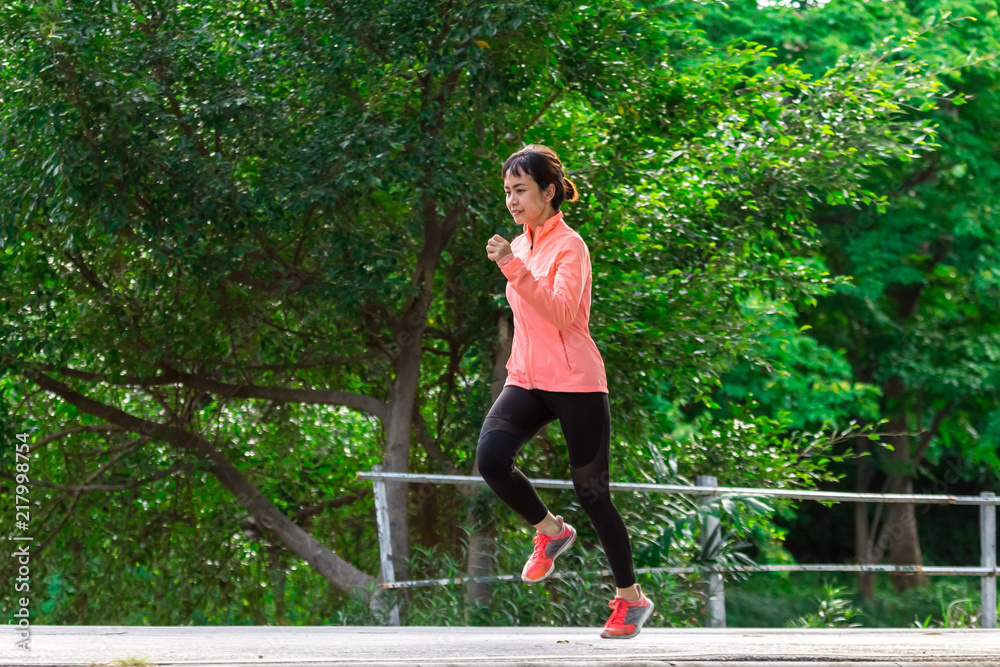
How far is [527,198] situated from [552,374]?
0.65 m

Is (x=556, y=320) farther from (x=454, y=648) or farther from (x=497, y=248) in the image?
(x=454, y=648)

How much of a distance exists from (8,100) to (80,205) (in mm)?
823

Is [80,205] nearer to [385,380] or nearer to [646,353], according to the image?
[385,380]

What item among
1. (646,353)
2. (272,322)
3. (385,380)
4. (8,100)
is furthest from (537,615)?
(8,100)

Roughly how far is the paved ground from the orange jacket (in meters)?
0.94

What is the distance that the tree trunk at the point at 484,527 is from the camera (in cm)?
628

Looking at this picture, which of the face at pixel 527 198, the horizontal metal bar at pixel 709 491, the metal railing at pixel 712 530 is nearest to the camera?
the face at pixel 527 198

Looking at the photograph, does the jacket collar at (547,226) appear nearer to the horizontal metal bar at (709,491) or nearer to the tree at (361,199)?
the horizontal metal bar at (709,491)

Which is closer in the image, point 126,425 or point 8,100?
point 8,100

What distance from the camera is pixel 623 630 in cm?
393

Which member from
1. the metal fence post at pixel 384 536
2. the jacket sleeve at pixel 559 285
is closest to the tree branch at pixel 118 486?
the metal fence post at pixel 384 536

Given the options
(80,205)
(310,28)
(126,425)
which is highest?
(310,28)

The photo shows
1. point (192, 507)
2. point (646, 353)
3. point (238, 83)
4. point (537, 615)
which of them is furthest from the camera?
point (192, 507)

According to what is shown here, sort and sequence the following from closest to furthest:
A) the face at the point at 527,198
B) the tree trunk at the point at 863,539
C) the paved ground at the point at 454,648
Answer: the paved ground at the point at 454,648 → the face at the point at 527,198 → the tree trunk at the point at 863,539
